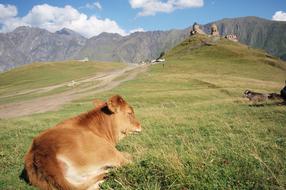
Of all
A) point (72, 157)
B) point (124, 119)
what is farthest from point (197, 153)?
point (72, 157)

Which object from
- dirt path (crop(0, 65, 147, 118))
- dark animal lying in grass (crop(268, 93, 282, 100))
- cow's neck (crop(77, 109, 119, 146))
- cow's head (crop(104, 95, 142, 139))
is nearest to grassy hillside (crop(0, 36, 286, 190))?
cow's head (crop(104, 95, 142, 139))

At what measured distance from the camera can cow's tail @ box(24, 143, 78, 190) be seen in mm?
6031

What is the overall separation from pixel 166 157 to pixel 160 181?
1.84 feet

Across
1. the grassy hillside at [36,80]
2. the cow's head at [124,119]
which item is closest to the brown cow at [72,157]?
the cow's head at [124,119]

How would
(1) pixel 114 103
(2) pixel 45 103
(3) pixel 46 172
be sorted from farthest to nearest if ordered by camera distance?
1. (2) pixel 45 103
2. (1) pixel 114 103
3. (3) pixel 46 172

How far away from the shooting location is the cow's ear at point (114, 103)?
8.08m

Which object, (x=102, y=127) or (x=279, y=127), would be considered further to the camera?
(x=279, y=127)

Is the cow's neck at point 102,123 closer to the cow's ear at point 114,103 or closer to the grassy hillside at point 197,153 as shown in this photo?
the cow's ear at point 114,103

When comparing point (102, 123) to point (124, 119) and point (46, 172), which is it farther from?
point (46, 172)

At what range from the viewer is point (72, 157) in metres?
6.44

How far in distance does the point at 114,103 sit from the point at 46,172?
267 cm

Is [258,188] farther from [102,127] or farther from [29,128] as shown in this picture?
[29,128]

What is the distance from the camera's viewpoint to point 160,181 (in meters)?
6.47

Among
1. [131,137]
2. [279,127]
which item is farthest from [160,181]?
[279,127]
